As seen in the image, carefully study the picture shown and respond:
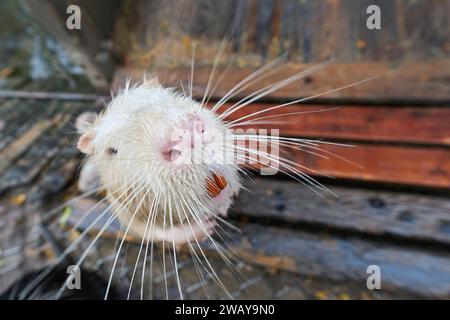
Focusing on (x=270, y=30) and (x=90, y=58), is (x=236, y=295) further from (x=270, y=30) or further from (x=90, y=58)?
(x=90, y=58)

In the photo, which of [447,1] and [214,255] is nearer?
[214,255]

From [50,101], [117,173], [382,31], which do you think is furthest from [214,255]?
[50,101]

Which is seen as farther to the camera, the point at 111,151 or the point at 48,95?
the point at 48,95

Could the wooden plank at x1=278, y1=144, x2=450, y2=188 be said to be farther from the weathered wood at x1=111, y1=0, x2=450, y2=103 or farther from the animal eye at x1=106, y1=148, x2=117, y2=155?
the animal eye at x1=106, y1=148, x2=117, y2=155

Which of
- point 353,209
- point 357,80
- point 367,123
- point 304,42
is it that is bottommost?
point 353,209

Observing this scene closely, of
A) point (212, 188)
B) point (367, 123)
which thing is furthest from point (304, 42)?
point (212, 188)

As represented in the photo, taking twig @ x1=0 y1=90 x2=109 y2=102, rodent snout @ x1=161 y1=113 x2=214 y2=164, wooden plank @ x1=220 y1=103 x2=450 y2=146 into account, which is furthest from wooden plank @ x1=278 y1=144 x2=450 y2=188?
twig @ x1=0 y1=90 x2=109 y2=102

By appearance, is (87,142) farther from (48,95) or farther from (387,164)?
(48,95)
